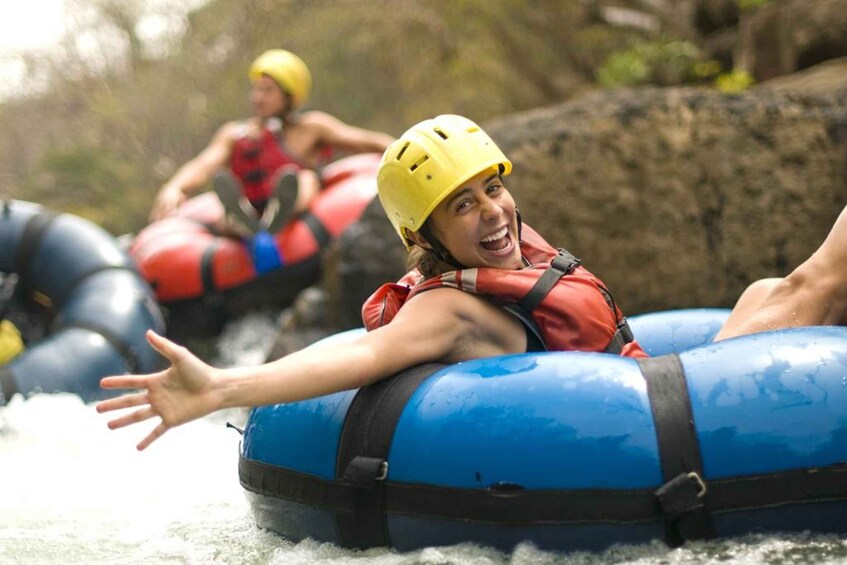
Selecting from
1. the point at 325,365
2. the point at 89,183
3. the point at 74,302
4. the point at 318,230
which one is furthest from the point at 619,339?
the point at 89,183

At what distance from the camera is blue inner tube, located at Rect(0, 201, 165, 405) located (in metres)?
Answer: 5.77

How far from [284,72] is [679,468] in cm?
632

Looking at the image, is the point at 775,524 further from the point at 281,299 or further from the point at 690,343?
the point at 281,299

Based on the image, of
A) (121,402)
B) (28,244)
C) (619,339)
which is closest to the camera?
(121,402)

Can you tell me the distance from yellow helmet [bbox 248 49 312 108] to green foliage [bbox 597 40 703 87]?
3.01m

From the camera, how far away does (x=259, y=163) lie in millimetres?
8305

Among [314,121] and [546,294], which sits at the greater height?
[314,121]

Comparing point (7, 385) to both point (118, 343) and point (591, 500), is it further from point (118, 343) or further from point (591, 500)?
point (591, 500)

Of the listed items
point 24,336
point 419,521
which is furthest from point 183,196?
point 419,521

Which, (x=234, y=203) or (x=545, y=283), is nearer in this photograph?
(x=545, y=283)

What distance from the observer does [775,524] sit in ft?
8.72

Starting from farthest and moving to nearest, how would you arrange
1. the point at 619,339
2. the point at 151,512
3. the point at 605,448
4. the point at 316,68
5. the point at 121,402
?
the point at 316,68 → the point at 151,512 → the point at 619,339 → the point at 605,448 → the point at 121,402

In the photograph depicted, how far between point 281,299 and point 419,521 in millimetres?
5101

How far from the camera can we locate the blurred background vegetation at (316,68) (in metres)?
11.0
